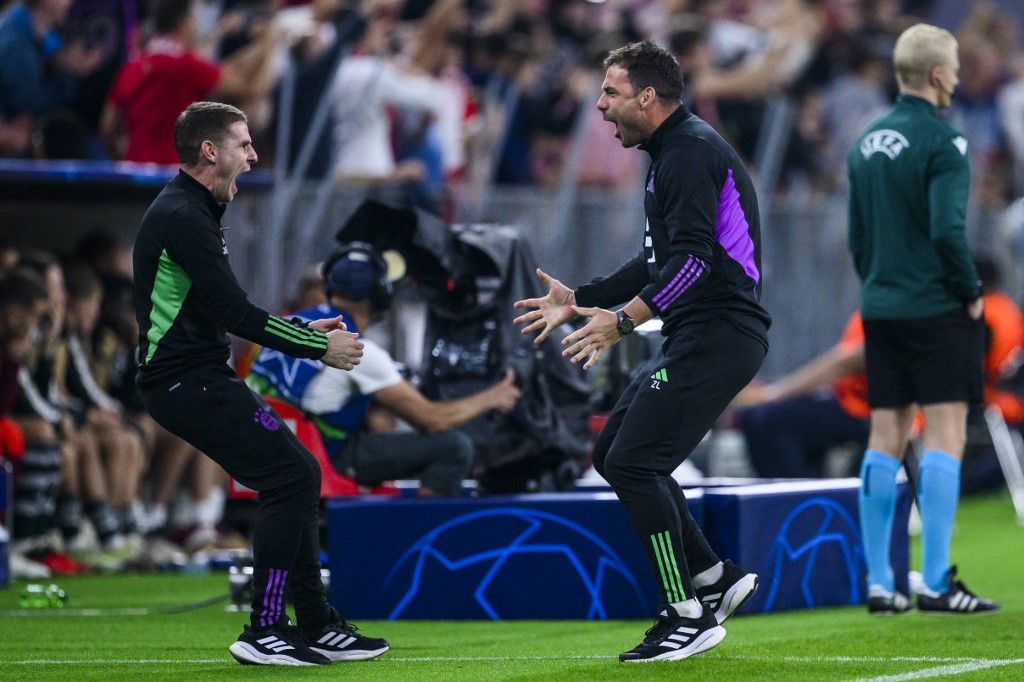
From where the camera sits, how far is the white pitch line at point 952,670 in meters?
5.72

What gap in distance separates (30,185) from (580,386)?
169 inches

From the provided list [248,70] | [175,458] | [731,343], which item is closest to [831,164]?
[248,70]

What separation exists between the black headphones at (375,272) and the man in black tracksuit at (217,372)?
205 cm

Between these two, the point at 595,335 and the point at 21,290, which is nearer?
the point at 595,335

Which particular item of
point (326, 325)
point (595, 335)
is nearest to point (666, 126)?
point (595, 335)

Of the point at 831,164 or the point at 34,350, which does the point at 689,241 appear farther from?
the point at 831,164

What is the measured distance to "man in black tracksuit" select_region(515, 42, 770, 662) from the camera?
20.5 feet

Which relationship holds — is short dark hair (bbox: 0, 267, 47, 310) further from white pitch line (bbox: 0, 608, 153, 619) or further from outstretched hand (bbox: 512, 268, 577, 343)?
outstretched hand (bbox: 512, 268, 577, 343)

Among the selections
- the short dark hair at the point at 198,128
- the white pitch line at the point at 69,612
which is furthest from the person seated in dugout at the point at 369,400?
the short dark hair at the point at 198,128

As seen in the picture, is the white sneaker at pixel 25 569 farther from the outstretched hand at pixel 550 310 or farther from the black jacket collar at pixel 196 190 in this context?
the outstretched hand at pixel 550 310

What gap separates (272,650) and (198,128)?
6.11 ft

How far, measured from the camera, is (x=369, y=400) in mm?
8656

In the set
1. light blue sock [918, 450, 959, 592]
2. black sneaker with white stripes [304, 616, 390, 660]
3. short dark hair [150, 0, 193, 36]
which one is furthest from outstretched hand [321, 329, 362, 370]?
short dark hair [150, 0, 193, 36]

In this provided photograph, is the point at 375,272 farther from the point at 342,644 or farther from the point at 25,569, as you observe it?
the point at 25,569
